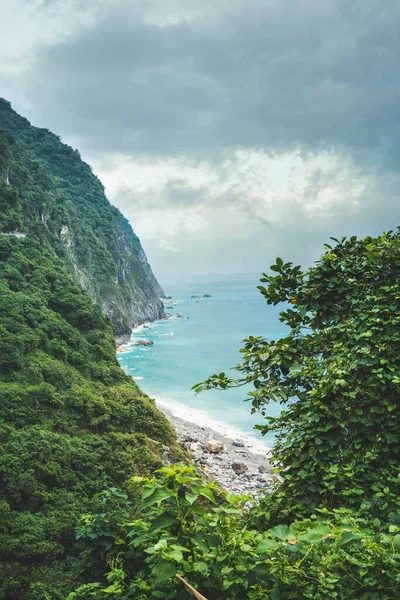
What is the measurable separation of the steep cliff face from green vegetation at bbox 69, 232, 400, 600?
1252 inches

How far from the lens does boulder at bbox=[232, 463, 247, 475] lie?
67.7 ft

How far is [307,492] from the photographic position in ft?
10.9

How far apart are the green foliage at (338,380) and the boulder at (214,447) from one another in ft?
68.2

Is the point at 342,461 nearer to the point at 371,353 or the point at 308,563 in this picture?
the point at 371,353

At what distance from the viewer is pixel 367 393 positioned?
3.27 m

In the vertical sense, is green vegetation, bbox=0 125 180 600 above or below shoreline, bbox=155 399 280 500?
above

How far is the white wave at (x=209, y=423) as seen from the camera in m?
25.6

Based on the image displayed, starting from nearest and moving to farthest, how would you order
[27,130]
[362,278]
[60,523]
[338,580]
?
[338,580] → [362,278] → [60,523] → [27,130]

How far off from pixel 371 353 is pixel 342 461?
0.95 metres

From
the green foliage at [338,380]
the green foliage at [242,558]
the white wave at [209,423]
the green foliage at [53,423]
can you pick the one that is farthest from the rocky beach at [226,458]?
the green foliage at [242,558]

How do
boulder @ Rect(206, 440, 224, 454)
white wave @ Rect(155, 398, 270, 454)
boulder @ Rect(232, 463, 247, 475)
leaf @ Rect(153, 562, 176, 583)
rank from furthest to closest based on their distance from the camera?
white wave @ Rect(155, 398, 270, 454), boulder @ Rect(206, 440, 224, 454), boulder @ Rect(232, 463, 247, 475), leaf @ Rect(153, 562, 176, 583)

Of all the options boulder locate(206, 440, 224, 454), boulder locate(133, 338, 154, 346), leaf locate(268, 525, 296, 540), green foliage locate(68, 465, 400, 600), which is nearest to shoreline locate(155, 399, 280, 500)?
boulder locate(206, 440, 224, 454)

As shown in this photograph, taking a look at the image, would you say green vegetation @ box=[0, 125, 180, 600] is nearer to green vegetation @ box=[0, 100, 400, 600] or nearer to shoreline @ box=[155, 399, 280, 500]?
green vegetation @ box=[0, 100, 400, 600]

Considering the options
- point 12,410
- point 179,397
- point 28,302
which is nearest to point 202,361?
point 179,397
